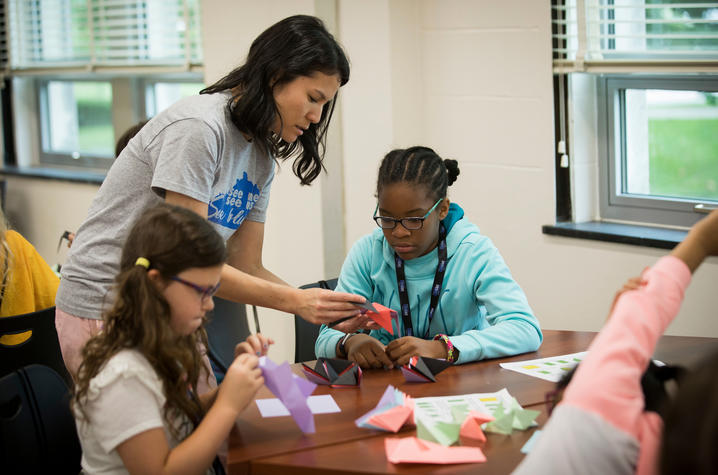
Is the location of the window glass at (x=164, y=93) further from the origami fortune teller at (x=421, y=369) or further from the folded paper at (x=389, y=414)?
the folded paper at (x=389, y=414)

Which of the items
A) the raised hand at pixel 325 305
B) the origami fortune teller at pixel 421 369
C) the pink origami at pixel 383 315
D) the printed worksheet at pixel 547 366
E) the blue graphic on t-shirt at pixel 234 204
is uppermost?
the blue graphic on t-shirt at pixel 234 204

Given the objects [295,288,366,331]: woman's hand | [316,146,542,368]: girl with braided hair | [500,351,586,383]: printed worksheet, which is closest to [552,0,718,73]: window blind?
[316,146,542,368]: girl with braided hair

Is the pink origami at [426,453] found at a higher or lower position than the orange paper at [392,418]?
lower

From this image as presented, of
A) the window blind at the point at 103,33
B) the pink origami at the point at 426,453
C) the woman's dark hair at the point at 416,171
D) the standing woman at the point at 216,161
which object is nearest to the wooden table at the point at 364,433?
the pink origami at the point at 426,453

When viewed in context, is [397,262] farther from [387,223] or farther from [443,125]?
[443,125]

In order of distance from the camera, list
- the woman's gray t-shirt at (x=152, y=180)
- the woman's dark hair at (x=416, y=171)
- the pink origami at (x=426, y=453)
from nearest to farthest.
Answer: the pink origami at (x=426, y=453) → the woman's gray t-shirt at (x=152, y=180) → the woman's dark hair at (x=416, y=171)

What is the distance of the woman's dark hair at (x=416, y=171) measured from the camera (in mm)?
2336

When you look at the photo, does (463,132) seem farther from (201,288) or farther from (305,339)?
(201,288)

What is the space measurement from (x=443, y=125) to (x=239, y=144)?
182 centimetres

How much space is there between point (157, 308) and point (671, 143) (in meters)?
2.35

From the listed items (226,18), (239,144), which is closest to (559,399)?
(239,144)

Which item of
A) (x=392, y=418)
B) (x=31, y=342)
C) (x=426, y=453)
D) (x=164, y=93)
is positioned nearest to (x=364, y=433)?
(x=392, y=418)

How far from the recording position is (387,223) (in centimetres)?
232

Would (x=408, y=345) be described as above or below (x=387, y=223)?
below
